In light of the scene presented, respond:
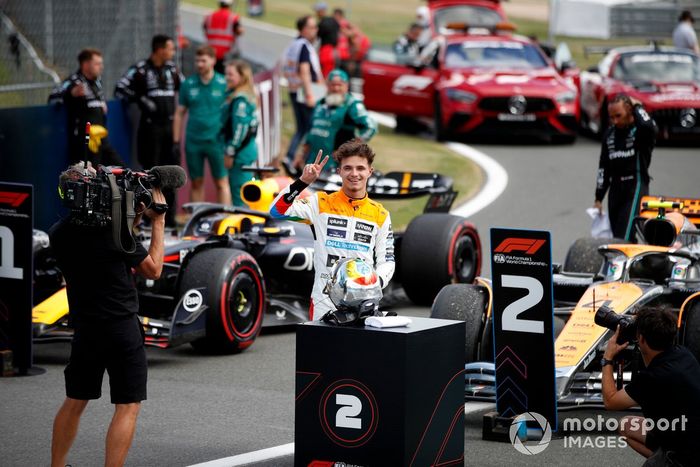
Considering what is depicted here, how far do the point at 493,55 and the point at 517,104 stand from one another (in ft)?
5.05

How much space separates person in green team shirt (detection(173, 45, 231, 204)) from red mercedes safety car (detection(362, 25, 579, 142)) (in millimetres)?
5855

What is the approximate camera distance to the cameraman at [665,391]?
20.1ft

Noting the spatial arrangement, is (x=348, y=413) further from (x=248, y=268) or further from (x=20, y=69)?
(x=20, y=69)

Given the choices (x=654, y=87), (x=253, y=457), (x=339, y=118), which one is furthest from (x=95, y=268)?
(x=654, y=87)

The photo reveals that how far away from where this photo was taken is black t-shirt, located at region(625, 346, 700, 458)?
6.13 meters

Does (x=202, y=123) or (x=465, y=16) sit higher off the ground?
(x=465, y=16)

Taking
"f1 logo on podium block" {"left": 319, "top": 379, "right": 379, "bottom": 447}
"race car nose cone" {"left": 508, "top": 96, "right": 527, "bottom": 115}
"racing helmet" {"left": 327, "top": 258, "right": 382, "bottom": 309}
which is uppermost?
"racing helmet" {"left": 327, "top": 258, "right": 382, "bottom": 309}

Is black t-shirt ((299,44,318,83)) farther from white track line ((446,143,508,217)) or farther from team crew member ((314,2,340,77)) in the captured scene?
team crew member ((314,2,340,77))

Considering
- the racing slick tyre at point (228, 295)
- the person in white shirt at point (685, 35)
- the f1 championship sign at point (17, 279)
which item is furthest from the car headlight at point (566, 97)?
the f1 championship sign at point (17, 279)

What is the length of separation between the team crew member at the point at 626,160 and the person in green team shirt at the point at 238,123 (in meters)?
3.80

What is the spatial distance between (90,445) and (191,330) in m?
2.05

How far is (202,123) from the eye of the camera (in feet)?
46.8

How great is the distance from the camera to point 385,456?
6199 millimetres

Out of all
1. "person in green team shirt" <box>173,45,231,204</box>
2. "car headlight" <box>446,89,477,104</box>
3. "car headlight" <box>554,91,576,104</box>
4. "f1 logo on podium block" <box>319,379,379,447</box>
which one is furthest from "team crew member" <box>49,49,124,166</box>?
"car headlight" <box>554,91,576,104</box>
